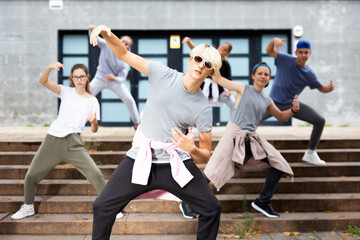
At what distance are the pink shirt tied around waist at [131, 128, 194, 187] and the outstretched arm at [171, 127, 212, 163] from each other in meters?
0.11

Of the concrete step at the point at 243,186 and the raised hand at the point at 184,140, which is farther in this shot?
the concrete step at the point at 243,186

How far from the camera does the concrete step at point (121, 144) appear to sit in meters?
6.26

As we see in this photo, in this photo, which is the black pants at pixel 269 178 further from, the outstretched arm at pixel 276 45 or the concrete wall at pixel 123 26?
the concrete wall at pixel 123 26

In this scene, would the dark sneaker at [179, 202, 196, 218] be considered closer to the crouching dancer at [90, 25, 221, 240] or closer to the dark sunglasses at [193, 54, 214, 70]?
the crouching dancer at [90, 25, 221, 240]

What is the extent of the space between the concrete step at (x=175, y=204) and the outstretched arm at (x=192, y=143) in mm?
2366

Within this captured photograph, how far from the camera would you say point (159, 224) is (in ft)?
15.2

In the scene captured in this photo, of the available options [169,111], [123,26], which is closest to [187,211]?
[169,111]

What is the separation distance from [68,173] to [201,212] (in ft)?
10.9

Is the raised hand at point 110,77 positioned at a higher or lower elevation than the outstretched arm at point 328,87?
higher

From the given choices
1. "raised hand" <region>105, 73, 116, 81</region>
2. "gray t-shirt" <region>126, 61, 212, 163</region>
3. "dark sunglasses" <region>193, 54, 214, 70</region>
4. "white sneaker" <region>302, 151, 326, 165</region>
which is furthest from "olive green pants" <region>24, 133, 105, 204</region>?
"white sneaker" <region>302, 151, 326, 165</region>

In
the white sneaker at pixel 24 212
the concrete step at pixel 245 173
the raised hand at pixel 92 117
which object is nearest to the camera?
the raised hand at pixel 92 117

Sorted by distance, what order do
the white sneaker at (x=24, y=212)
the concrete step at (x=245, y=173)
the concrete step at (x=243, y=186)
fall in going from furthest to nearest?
1. the concrete step at (x=245, y=173)
2. the concrete step at (x=243, y=186)
3. the white sneaker at (x=24, y=212)

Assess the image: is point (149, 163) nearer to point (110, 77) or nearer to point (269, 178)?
point (269, 178)

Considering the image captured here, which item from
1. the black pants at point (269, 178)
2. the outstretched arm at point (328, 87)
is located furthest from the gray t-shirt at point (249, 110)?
the outstretched arm at point (328, 87)
